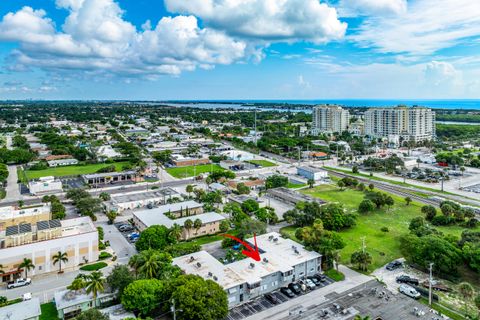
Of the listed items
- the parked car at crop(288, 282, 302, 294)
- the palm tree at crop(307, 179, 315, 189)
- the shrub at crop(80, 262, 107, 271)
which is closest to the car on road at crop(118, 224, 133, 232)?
the shrub at crop(80, 262, 107, 271)

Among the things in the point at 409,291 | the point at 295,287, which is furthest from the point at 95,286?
the point at 409,291

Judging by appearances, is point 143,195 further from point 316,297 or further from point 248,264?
point 316,297

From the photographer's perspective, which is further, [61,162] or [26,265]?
[61,162]

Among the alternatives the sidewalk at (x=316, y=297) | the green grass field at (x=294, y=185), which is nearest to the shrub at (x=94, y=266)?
the sidewalk at (x=316, y=297)

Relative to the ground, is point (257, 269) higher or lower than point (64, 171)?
lower

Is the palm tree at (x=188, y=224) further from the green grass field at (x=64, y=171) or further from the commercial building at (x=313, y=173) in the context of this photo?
the green grass field at (x=64, y=171)

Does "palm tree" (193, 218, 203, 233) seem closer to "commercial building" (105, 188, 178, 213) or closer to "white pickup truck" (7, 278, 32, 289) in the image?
"commercial building" (105, 188, 178, 213)

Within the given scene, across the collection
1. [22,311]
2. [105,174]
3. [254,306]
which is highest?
[105,174]
